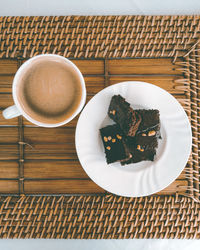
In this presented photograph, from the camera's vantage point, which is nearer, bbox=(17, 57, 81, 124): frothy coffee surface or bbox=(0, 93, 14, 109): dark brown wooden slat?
bbox=(17, 57, 81, 124): frothy coffee surface

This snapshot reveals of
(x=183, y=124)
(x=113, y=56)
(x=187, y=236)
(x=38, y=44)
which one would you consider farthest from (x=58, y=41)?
(x=187, y=236)

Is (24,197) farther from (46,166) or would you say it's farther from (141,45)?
(141,45)

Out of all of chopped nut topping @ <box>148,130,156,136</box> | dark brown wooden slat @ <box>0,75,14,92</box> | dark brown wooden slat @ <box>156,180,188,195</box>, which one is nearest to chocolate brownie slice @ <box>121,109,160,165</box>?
chopped nut topping @ <box>148,130,156,136</box>

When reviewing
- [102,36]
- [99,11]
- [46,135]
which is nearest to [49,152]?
[46,135]

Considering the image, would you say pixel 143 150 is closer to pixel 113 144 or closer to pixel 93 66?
pixel 113 144

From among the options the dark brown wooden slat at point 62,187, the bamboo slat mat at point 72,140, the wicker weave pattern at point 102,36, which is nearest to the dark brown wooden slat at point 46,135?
the bamboo slat mat at point 72,140

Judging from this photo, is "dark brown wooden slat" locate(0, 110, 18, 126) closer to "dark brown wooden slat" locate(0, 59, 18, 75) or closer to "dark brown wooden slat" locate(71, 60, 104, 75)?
"dark brown wooden slat" locate(0, 59, 18, 75)
